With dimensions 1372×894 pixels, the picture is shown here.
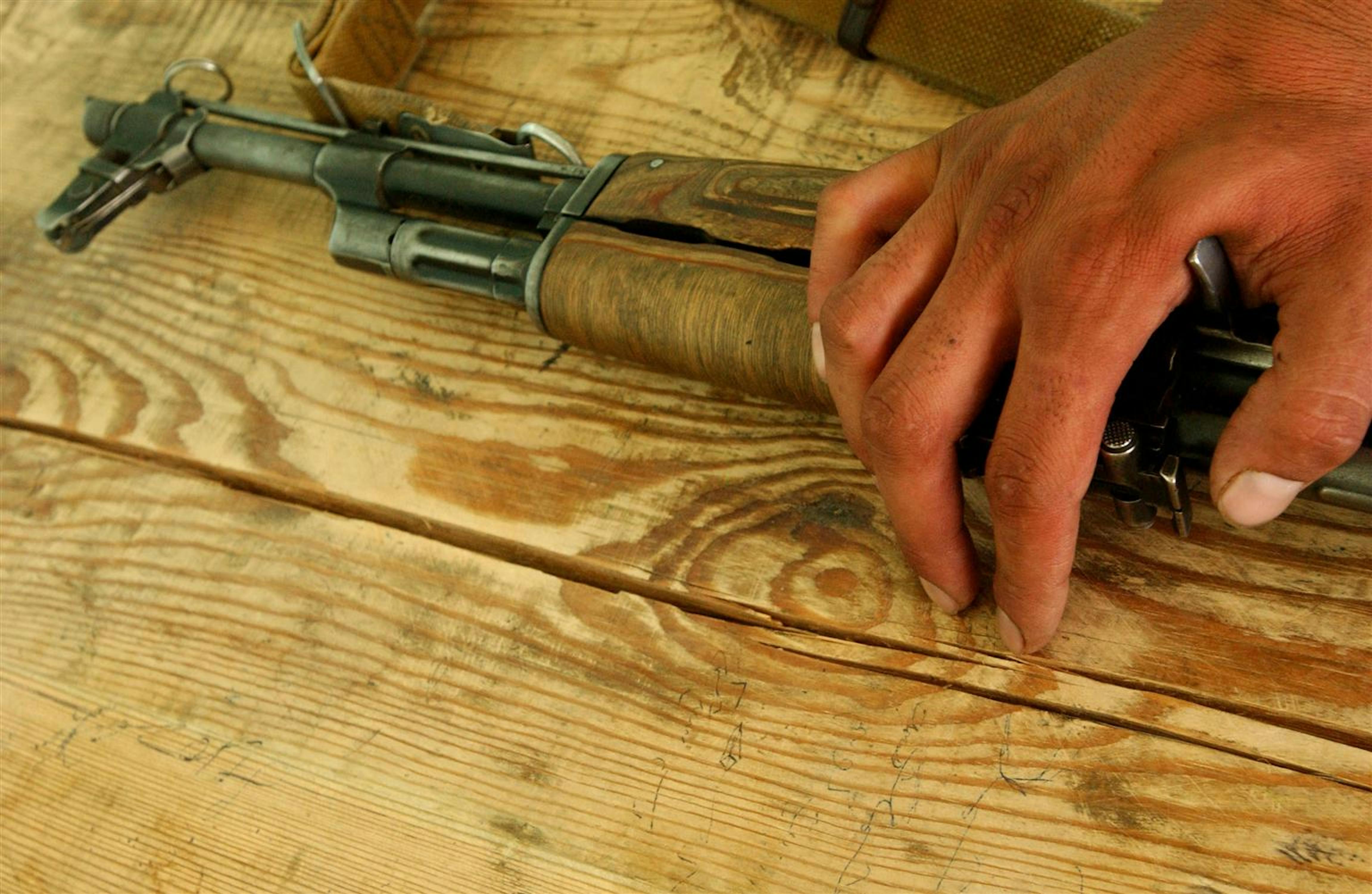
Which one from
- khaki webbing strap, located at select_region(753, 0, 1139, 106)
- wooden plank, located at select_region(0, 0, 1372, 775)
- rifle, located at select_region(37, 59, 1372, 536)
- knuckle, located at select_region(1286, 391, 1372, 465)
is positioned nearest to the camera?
knuckle, located at select_region(1286, 391, 1372, 465)

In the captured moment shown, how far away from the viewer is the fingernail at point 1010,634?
2.43ft

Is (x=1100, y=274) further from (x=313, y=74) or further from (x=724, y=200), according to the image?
(x=313, y=74)

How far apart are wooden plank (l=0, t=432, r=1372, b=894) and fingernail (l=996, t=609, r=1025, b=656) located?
39 millimetres

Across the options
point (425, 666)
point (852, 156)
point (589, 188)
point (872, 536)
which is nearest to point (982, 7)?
point (852, 156)

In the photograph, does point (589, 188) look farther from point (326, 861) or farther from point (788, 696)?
point (326, 861)

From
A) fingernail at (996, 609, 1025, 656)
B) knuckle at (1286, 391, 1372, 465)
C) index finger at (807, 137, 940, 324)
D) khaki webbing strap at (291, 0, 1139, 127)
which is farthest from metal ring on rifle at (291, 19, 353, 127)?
knuckle at (1286, 391, 1372, 465)

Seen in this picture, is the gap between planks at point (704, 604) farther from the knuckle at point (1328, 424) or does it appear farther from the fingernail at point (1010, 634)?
the knuckle at point (1328, 424)

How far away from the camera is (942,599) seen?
2.55ft

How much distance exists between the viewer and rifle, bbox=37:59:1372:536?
66 cm

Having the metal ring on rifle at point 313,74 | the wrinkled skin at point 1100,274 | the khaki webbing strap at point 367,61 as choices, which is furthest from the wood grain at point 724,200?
the metal ring on rifle at point 313,74

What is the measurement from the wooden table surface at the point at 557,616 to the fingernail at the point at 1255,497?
0.17 meters

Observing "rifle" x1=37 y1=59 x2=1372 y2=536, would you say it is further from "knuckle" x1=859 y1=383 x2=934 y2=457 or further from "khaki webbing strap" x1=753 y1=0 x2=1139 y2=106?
"khaki webbing strap" x1=753 y1=0 x2=1139 y2=106

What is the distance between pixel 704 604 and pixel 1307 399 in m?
0.44

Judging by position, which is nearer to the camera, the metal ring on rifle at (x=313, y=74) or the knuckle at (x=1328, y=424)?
the knuckle at (x=1328, y=424)
